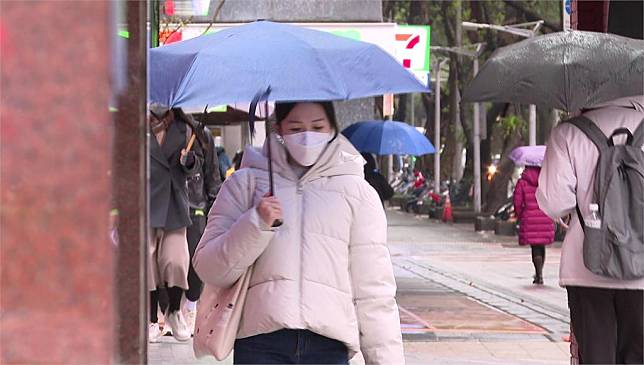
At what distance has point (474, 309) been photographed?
11852mm

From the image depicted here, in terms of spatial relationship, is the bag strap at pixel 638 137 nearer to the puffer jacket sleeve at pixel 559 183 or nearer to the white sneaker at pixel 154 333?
the puffer jacket sleeve at pixel 559 183

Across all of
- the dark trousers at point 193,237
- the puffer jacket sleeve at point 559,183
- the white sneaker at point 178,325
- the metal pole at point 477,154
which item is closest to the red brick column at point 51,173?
the puffer jacket sleeve at point 559,183

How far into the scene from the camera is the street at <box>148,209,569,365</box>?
28.9ft

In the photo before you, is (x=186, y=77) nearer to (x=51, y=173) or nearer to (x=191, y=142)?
(x=51, y=173)

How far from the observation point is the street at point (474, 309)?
882cm

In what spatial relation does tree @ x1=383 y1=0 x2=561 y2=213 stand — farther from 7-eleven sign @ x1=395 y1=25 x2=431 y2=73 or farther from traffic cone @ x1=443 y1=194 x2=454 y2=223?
7-eleven sign @ x1=395 y1=25 x2=431 y2=73

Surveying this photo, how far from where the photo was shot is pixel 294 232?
13.1 ft

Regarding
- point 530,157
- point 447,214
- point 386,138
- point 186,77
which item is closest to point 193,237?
point 386,138

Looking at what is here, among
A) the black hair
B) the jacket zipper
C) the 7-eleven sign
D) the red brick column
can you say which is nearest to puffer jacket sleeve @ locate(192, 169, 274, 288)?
the jacket zipper

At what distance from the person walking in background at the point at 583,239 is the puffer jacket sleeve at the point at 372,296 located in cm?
159

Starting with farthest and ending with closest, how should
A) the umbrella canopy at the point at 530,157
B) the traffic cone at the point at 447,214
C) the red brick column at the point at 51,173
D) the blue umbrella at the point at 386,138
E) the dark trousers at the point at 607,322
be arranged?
the traffic cone at the point at 447,214 < the umbrella canopy at the point at 530,157 < the blue umbrella at the point at 386,138 < the dark trousers at the point at 607,322 < the red brick column at the point at 51,173

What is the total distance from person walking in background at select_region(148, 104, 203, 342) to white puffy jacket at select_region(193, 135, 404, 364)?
13.4 feet

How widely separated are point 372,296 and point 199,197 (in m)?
5.00

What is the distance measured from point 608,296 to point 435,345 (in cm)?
397
